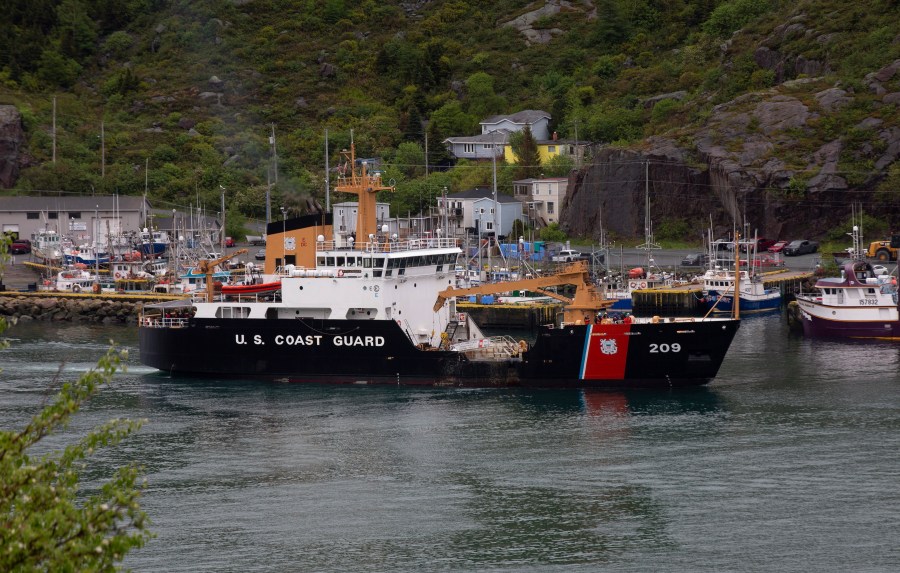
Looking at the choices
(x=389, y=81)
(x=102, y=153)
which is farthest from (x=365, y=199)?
(x=389, y=81)

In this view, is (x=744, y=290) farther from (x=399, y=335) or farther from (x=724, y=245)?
(x=399, y=335)

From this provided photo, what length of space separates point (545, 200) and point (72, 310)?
96.9ft

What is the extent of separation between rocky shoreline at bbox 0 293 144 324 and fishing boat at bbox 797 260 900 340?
29.4 m

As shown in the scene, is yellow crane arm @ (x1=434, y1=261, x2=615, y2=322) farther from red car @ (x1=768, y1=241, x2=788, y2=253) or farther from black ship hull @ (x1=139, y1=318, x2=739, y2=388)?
red car @ (x1=768, y1=241, x2=788, y2=253)

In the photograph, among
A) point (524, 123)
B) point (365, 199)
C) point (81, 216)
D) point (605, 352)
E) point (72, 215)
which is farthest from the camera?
point (524, 123)

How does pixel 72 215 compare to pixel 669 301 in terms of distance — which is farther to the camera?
pixel 72 215

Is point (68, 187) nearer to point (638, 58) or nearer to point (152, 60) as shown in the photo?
point (152, 60)

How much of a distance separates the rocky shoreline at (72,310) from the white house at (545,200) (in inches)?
1016

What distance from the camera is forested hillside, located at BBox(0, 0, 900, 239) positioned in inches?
3135

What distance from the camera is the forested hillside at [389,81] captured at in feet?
261

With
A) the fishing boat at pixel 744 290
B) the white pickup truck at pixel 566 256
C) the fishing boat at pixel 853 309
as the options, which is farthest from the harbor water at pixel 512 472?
the white pickup truck at pixel 566 256

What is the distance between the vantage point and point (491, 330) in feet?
188

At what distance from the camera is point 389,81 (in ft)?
328

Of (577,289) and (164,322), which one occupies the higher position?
(577,289)
